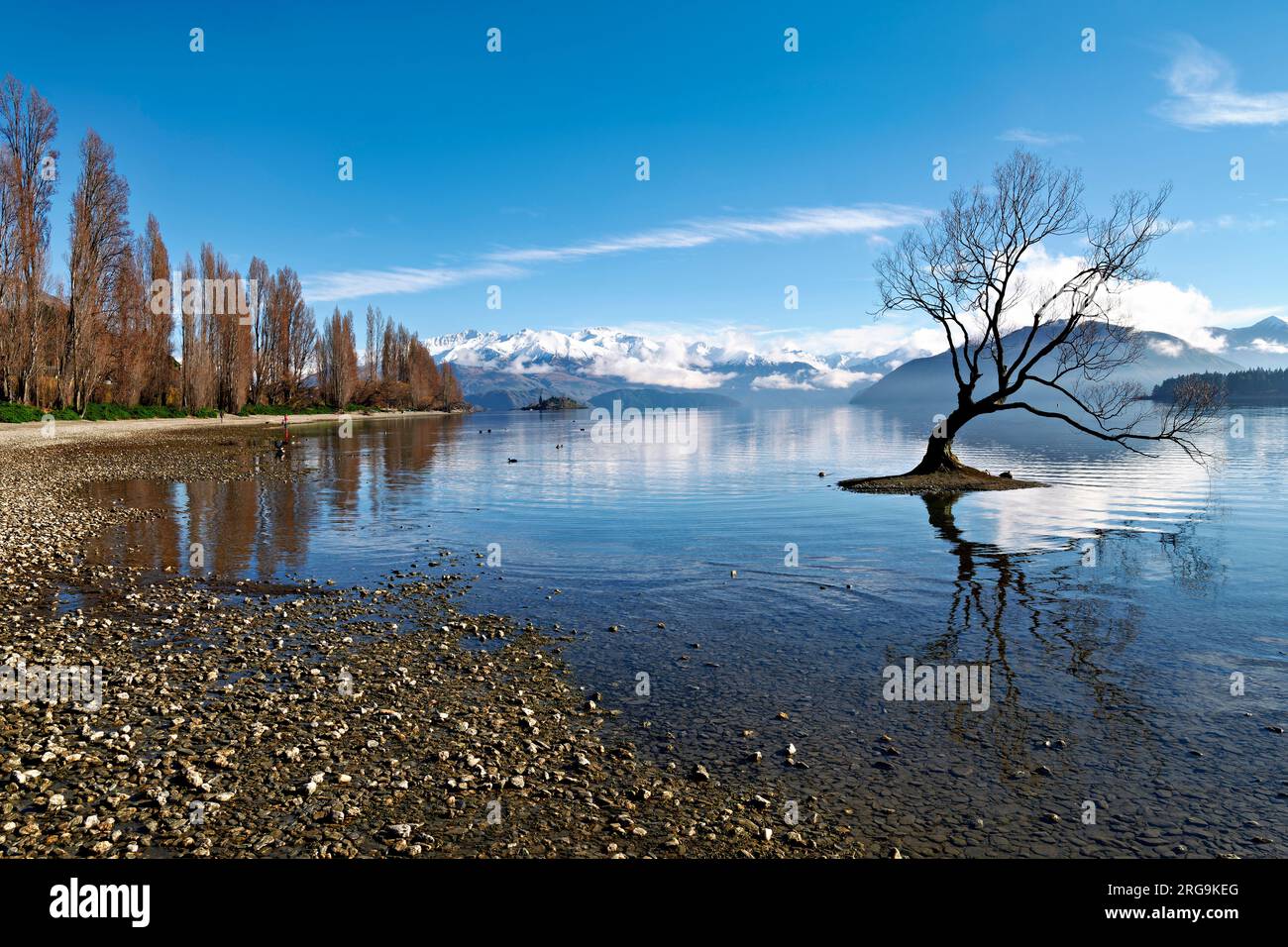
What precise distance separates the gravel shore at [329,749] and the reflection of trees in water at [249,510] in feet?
15.5

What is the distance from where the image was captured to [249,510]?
32562 mm

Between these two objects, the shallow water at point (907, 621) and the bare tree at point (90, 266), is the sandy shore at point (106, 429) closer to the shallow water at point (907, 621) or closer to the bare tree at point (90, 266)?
the bare tree at point (90, 266)

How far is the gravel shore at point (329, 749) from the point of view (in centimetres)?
782

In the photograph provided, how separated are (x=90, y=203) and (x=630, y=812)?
107m

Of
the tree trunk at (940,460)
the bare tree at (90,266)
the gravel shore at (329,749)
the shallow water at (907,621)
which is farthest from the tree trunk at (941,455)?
the bare tree at (90,266)

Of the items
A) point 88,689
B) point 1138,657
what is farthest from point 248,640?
point 1138,657

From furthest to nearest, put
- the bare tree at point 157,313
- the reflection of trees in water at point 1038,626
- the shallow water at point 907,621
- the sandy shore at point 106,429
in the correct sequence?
the bare tree at point 157,313 < the sandy shore at point 106,429 < the reflection of trees in water at point 1038,626 < the shallow water at point 907,621

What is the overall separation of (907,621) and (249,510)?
28.4 m

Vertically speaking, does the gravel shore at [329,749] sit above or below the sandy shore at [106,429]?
below

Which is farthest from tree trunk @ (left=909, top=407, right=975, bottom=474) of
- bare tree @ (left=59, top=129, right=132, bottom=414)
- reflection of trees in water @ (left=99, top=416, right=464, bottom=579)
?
bare tree @ (left=59, top=129, right=132, bottom=414)

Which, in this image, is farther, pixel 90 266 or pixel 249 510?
pixel 90 266

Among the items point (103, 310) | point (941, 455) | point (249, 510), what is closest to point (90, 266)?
point (103, 310)

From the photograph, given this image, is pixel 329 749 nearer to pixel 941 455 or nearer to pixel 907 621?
pixel 907 621
